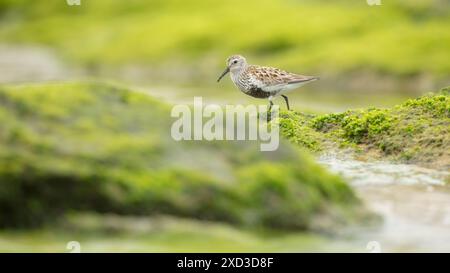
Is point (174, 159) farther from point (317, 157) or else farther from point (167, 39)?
point (167, 39)

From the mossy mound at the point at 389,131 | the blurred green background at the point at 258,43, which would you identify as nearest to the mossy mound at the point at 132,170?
the mossy mound at the point at 389,131

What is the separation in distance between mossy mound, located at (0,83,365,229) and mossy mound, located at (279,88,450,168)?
8.99ft

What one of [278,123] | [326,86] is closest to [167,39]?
[326,86]

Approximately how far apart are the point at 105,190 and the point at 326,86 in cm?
3697

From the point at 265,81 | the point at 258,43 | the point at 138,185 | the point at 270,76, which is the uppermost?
the point at 258,43

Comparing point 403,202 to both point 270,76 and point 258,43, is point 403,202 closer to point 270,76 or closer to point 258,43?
point 270,76

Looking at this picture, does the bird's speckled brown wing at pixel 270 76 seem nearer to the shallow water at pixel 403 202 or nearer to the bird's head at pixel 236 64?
the bird's head at pixel 236 64

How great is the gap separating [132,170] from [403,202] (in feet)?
10.7

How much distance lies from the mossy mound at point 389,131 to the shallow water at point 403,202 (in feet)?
1.76

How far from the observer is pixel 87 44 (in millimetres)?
63188

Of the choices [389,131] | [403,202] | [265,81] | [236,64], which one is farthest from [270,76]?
[403,202]

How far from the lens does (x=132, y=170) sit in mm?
10195

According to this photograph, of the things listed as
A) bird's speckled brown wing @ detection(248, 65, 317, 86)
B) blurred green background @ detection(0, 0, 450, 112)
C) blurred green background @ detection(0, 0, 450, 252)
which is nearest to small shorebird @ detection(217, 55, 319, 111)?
bird's speckled brown wing @ detection(248, 65, 317, 86)
